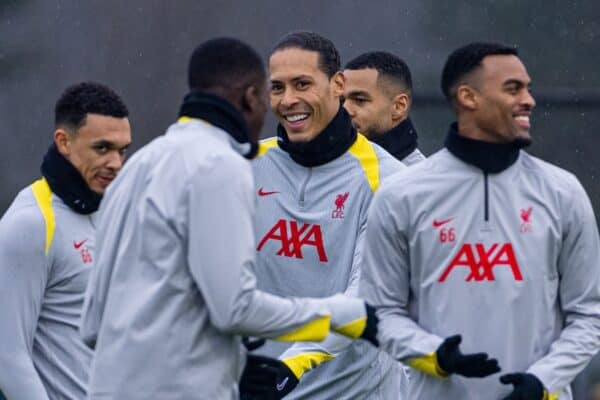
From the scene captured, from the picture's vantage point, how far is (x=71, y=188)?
252 inches

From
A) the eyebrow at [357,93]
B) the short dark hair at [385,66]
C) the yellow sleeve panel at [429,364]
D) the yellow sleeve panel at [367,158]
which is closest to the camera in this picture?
the yellow sleeve panel at [429,364]

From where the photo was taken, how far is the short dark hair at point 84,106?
21.4ft

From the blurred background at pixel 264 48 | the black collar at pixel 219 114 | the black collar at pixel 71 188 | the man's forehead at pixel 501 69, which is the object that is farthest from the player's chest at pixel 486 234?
the blurred background at pixel 264 48

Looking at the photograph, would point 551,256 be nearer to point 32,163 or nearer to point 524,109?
point 524,109

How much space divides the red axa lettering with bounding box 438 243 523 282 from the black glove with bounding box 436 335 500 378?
0.78 ft

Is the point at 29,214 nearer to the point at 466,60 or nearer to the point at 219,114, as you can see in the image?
the point at 219,114

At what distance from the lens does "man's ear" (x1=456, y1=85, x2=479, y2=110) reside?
589 cm

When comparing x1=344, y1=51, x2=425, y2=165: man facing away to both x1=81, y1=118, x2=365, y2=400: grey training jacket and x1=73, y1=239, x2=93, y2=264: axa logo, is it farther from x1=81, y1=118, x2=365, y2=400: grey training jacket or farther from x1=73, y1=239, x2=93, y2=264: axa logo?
x1=81, y1=118, x2=365, y2=400: grey training jacket

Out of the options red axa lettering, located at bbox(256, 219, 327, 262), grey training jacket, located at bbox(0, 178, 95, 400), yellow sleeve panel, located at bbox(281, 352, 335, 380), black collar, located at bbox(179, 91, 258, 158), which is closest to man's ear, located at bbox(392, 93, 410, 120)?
red axa lettering, located at bbox(256, 219, 327, 262)

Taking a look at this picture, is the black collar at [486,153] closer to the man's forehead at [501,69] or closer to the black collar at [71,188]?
the man's forehead at [501,69]

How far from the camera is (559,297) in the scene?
5.81m

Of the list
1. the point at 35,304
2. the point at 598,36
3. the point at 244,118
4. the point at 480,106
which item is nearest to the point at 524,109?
the point at 480,106

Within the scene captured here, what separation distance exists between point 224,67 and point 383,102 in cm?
337

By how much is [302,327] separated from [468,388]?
2.35 feet
